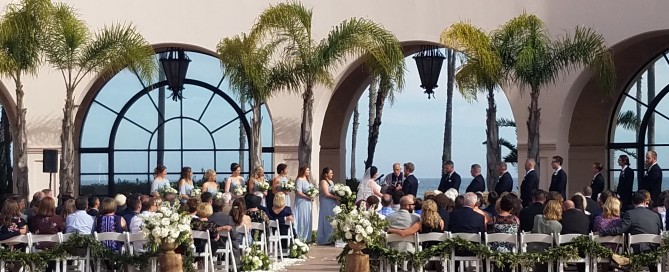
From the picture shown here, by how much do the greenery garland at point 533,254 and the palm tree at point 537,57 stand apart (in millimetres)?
8229

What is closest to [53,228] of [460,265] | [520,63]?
[460,265]

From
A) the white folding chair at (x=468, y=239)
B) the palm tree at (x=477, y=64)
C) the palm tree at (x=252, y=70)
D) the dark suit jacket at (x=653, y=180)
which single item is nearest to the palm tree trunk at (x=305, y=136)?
the palm tree at (x=252, y=70)

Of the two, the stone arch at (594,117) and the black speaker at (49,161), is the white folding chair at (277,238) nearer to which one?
the black speaker at (49,161)

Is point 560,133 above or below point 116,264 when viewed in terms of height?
above

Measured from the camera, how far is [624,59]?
2753 centimetres

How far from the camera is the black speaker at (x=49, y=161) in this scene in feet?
84.9

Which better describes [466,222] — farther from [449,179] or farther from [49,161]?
[49,161]

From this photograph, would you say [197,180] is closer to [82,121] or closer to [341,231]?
[82,121]

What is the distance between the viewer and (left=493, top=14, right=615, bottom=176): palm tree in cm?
2388

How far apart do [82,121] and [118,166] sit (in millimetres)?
1443

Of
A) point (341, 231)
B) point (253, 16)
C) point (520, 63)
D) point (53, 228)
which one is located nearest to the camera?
point (341, 231)

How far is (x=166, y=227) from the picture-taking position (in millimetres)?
15914

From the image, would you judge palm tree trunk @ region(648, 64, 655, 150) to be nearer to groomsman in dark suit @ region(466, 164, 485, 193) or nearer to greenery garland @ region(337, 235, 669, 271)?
groomsman in dark suit @ region(466, 164, 485, 193)

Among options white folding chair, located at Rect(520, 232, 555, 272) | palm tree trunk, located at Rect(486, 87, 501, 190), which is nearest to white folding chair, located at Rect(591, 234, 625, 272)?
white folding chair, located at Rect(520, 232, 555, 272)
